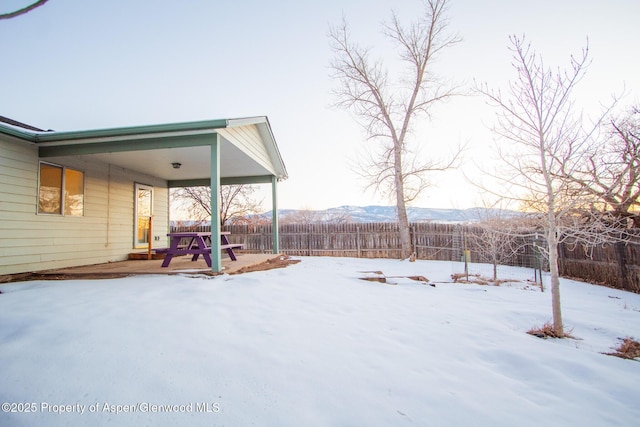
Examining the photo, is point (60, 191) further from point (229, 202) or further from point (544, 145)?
point (229, 202)

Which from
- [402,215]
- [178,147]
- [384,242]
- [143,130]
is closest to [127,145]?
[143,130]

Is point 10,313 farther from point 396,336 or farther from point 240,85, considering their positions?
point 240,85

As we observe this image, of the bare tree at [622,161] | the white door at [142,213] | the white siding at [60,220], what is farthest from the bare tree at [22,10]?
the white door at [142,213]

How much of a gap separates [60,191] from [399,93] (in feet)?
40.6

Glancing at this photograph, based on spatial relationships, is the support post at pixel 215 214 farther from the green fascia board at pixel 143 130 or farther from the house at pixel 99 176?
the green fascia board at pixel 143 130

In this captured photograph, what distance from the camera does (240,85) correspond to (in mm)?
10664

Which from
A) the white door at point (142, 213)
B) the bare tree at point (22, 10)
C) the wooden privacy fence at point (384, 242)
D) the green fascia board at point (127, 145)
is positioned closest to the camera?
the bare tree at point (22, 10)

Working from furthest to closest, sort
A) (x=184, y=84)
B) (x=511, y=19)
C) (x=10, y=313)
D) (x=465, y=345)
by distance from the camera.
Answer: (x=184, y=84)
(x=511, y=19)
(x=10, y=313)
(x=465, y=345)

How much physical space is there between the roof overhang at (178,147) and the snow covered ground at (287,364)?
278 cm

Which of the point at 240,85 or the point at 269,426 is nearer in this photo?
the point at 269,426

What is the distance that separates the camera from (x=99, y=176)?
23.1 feet

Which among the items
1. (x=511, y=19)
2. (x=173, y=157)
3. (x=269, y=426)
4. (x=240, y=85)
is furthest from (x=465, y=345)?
(x=240, y=85)

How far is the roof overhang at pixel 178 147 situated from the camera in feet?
16.5

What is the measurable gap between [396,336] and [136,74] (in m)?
11.4
